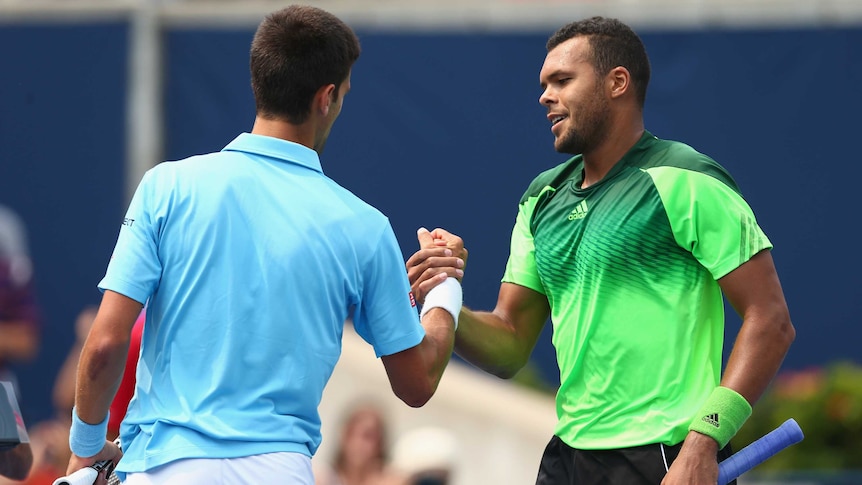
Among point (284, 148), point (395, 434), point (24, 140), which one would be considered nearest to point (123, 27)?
point (24, 140)

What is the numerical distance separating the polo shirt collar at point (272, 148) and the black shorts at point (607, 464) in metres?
1.29

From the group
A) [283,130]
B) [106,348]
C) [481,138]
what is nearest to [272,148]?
[283,130]

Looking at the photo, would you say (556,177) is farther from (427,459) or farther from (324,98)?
(427,459)

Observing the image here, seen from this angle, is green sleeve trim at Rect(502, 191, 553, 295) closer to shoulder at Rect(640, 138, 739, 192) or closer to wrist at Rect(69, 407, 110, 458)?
shoulder at Rect(640, 138, 739, 192)

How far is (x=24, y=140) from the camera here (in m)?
9.36

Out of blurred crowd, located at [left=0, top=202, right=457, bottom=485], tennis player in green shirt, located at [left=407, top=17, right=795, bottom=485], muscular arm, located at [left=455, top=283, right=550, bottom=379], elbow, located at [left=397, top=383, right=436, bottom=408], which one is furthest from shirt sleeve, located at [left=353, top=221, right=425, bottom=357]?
blurred crowd, located at [left=0, top=202, right=457, bottom=485]

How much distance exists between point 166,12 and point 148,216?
655 cm

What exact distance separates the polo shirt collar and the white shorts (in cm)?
77

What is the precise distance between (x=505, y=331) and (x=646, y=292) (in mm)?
633

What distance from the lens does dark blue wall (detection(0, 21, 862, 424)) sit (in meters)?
9.24

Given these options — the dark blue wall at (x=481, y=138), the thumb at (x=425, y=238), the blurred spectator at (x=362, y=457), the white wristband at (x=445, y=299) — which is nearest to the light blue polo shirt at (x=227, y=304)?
the white wristband at (x=445, y=299)

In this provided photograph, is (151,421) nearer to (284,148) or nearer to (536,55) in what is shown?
(284,148)

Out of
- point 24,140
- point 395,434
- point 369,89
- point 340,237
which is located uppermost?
point 340,237

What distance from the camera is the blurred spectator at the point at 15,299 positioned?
8750mm
